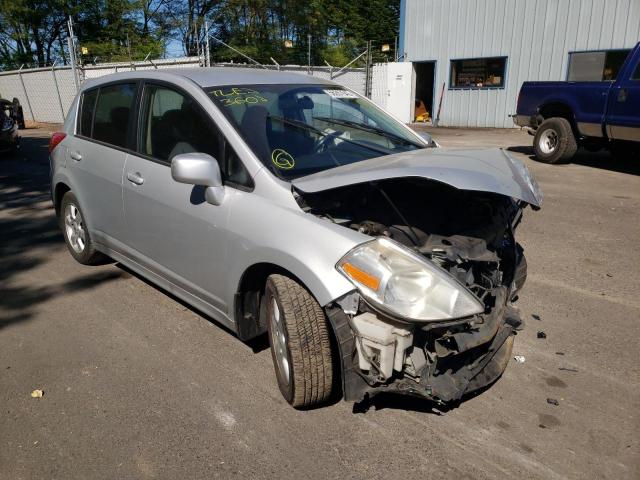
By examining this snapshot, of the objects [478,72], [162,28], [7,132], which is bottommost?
[7,132]

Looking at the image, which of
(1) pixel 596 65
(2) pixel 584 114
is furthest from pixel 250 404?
(1) pixel 596 65

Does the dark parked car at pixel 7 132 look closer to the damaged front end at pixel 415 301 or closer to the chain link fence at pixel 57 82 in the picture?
the chain link fence at pixel 57 82

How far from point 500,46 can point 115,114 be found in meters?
16.6

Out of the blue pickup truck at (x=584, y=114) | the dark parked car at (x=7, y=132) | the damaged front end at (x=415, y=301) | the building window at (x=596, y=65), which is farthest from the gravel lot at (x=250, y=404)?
the building window at (x=596, y=65)

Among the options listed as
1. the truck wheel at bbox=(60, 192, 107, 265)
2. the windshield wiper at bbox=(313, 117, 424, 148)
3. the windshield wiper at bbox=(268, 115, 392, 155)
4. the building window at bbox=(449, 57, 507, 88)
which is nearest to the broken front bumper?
the windshield wiper at bbox=(268, 115, 392, 155)

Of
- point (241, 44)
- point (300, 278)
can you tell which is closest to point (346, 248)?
point (300, 278)

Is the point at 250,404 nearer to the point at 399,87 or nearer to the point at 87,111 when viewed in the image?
the point at 87,111

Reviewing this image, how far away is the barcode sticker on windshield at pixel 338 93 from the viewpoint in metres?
4.04

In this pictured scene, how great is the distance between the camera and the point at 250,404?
9.85 ft

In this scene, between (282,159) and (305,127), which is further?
(305,127)

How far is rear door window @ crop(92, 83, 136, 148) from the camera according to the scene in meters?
4.05

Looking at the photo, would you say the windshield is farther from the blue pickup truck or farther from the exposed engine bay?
the blue pickup truck

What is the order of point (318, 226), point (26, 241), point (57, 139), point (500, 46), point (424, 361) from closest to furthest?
1. point (424, 361)
2. point (318, 226)
3. point (57, 139)
4. point (26, 241)
5. point (500, 46)

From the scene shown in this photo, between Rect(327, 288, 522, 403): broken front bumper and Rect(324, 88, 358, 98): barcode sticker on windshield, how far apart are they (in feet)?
6.80
